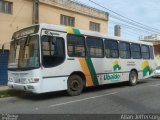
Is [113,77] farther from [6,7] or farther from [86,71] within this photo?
[6,7]

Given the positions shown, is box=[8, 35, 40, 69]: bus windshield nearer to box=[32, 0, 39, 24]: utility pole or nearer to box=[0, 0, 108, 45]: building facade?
box=[0, 0, 108, 45]: building facade

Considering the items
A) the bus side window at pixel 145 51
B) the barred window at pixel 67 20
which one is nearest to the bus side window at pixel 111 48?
the bus side window at pixel 145 51

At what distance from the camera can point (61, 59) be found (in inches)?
490

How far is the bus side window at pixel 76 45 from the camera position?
42.6ft

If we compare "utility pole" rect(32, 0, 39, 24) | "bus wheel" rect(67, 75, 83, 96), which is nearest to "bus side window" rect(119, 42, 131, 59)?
"bus wheel" rect(67, 75, 83, 96)

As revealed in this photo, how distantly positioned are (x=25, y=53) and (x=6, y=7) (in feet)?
26.4

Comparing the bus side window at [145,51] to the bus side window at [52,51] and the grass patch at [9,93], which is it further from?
the grass patch at [9,93]

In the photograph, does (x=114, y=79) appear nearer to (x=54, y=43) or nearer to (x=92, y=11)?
(x=54, y=43)

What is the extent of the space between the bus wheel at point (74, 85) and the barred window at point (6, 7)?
824cm

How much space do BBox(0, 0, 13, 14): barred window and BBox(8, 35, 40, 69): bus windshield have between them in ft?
21.3

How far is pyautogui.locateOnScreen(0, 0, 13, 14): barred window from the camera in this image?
18.7 m

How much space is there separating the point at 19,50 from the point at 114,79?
5766 millimetres

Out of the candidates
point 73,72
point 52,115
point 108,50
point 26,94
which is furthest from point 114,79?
point 52,115

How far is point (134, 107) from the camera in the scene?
10117 mm
